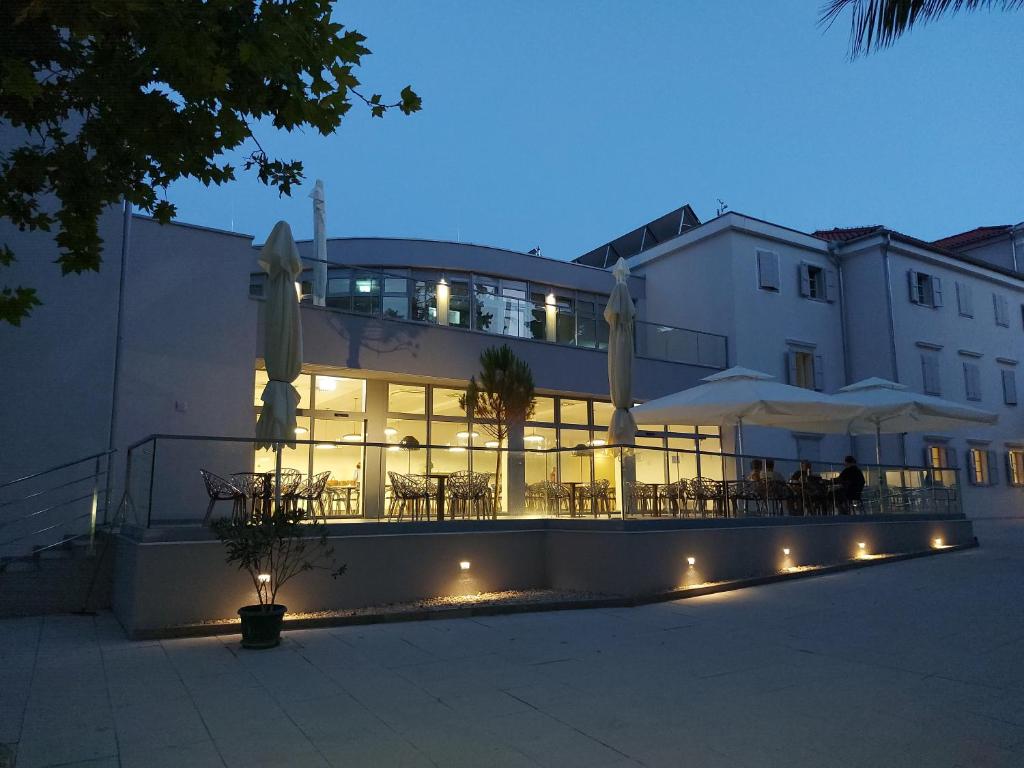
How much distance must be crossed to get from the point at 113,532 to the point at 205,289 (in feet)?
15.4

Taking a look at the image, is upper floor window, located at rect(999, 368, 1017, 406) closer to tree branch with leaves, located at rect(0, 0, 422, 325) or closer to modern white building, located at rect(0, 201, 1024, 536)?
modern white building, located at rect(0, 201, 1024, 536)

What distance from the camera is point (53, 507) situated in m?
10.6

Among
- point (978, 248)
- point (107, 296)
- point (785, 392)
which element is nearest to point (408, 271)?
point (107, 296)

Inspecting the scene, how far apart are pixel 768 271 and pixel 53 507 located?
17.6 metres

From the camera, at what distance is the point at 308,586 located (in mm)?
8938

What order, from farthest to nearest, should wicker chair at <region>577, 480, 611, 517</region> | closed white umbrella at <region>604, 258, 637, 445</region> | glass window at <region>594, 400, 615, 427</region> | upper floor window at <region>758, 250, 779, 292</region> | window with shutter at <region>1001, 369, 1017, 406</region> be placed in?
window with shutter at <region>1001, 369, 1017, 406</region> → upper floor window at <region>758, 250, 779, 292</region> → glass window at <region>594, 400, 615, 427</region> → closed white umbrella at <region>604, 258, 637, 445</region> → wicker chair at <region>577, 480, 611, 517</region>

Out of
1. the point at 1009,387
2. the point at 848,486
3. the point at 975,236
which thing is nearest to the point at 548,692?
the point at 848,486

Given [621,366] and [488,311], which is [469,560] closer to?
[621,366]

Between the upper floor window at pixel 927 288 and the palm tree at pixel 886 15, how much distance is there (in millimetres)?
19688

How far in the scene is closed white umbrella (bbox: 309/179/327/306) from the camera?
1469cm

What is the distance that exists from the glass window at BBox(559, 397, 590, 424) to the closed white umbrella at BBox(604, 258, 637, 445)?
5095 mm

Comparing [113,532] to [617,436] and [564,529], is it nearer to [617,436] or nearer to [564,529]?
[564,529]

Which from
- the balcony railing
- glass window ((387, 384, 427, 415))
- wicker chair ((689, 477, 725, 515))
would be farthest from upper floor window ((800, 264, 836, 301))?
wicker chair ((689, 477, 725, 515))

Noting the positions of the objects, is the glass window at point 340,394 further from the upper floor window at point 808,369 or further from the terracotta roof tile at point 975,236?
the terracotta roof tile at point 975,236
